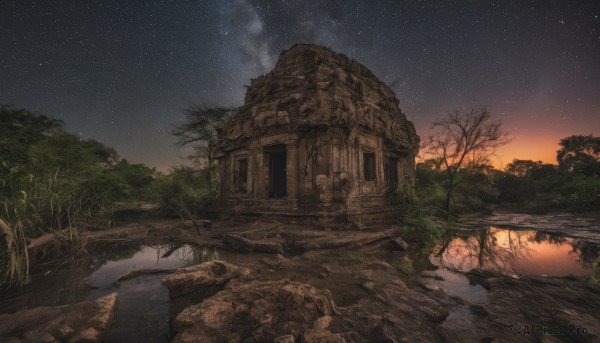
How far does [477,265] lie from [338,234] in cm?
366

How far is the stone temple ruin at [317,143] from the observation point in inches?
360

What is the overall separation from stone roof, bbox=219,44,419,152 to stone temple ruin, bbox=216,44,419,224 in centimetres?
4

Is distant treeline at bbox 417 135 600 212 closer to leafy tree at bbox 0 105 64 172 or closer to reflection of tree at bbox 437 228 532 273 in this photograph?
reflection of tree at bbox 437 228 532 273

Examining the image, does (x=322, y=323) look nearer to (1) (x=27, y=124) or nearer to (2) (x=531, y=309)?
(2) (x=531, y=309)

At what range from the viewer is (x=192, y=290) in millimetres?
3459

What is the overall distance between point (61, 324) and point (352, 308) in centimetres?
355

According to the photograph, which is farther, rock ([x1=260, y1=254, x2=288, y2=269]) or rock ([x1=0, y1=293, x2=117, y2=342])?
rock ([x1=260, y1=254, x2=288, y2=269])

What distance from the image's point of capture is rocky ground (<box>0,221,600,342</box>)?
2514mm

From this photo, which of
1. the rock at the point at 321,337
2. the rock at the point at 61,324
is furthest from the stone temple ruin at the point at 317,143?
the rock at the point at 61,324

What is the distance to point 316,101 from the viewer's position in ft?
31.0

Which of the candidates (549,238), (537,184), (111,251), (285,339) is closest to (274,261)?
(285,339)

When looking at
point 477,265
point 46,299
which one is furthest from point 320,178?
point 46,299

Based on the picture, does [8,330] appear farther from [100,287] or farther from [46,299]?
[100,287]

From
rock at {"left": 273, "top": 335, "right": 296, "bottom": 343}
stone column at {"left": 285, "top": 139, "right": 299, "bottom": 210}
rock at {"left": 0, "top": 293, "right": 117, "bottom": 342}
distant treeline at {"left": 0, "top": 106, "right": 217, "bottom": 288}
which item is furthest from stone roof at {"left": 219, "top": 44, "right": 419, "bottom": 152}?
rock at {"left": 0, "top": 293, "right": 117, "bottom": 342}
